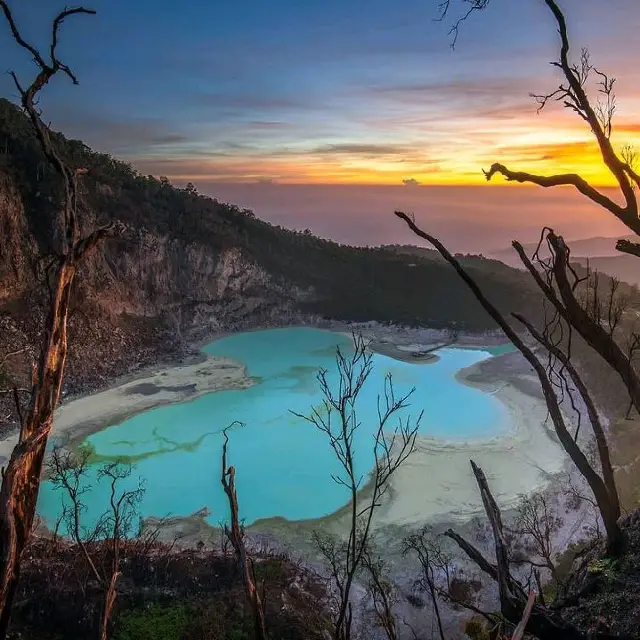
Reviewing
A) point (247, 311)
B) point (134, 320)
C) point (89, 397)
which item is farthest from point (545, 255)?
point (247, 311)

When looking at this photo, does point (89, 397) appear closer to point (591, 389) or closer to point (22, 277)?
point (22, 277)

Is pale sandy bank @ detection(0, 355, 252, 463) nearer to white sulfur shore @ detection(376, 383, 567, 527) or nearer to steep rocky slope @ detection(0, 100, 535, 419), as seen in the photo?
steep rocky slope @ detection(0, 100, 535, 419)

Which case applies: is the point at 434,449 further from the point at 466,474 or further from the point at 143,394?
the point at 143,394

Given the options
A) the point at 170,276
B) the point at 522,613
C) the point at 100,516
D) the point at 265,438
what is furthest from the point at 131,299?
the point at 522,613

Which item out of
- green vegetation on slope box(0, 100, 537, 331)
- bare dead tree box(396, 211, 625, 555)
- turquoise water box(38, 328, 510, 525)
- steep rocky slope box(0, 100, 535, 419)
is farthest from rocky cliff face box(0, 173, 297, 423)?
bare dead tree box(396, 211, 625, 555)

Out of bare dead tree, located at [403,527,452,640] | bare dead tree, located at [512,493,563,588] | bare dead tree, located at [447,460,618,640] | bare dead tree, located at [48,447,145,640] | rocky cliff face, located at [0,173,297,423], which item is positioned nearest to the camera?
bare dead tree, located at [447,460,618,640]
